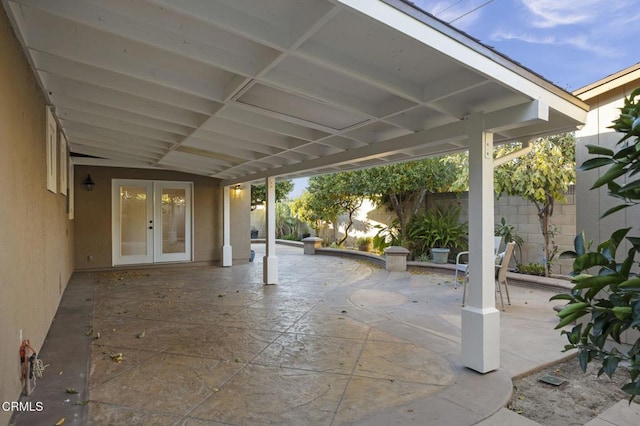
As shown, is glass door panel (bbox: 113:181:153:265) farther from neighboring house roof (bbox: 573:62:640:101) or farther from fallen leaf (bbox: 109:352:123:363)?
neighboring house roof (bbox: 573:62:640:101)

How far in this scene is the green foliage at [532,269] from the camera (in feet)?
24.8

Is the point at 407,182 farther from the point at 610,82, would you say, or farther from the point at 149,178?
the point at 149,178

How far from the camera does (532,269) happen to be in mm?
7699

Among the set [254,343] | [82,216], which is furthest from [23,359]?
[82,216]

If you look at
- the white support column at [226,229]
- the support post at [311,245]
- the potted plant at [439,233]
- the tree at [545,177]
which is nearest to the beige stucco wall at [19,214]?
the white support column at [226,229]

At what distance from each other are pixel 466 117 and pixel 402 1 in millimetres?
1530

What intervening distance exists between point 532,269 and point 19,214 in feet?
27.6

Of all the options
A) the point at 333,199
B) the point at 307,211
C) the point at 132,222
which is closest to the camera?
the point at 132,222

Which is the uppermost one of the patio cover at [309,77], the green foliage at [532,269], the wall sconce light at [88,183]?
the patio cover at [309,77]

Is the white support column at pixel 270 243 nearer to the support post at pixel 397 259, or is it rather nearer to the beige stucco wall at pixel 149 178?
the support post at pixel 397 259

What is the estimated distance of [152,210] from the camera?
948 cm

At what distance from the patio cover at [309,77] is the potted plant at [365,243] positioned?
26.9 feet

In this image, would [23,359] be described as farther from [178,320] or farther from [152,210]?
[152,210]

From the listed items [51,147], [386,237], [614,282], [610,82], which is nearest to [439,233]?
A: [386,237]
